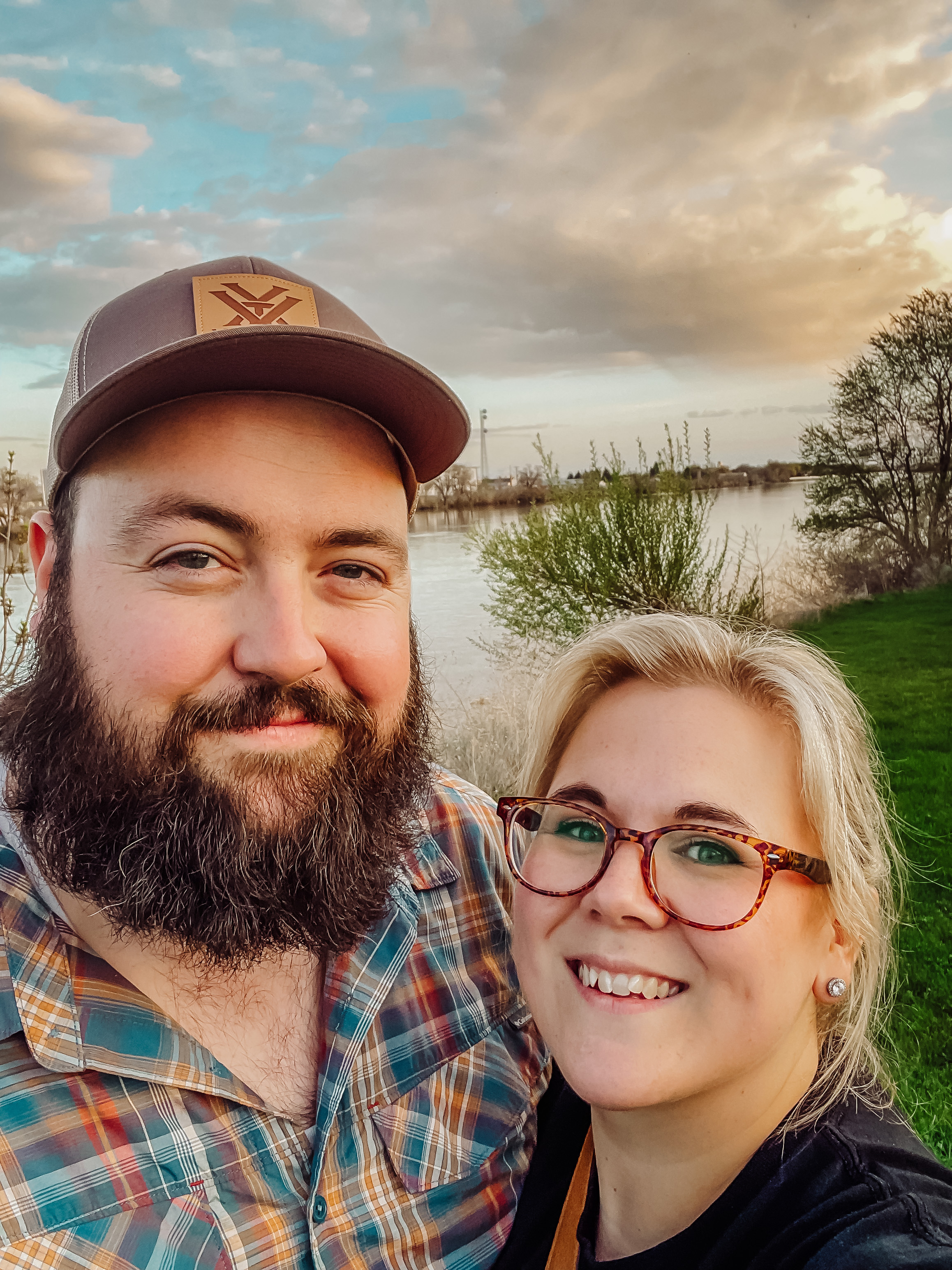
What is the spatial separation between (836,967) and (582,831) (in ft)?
1.65

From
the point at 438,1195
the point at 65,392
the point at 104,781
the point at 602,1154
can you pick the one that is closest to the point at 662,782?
the point at 602,1154

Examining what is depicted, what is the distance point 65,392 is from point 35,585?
43cm

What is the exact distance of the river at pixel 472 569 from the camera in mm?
12719

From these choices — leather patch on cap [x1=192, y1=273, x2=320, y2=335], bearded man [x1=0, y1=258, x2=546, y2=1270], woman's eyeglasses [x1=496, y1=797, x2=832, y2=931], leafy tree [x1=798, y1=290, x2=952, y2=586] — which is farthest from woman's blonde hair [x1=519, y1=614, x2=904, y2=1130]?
leafy tree [x1=798, y1=290, x2=952, y2=586]

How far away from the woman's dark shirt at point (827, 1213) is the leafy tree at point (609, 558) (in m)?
10.1

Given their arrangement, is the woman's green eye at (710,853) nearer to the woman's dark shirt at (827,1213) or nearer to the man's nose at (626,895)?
the man's nose at (626,895)

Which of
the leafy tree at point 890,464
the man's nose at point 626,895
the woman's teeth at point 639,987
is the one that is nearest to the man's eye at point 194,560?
the man's nose at point 626,895

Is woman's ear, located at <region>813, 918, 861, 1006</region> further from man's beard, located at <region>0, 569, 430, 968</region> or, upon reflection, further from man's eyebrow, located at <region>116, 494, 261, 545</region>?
man's eyebrow, located at <region>116, 494, 261, 545</region>

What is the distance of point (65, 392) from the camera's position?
1.77 metres

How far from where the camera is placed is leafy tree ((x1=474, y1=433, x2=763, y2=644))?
12.1m

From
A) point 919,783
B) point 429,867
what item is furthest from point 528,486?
point 429,867

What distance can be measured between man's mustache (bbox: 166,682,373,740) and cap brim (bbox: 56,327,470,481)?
0.53 metres

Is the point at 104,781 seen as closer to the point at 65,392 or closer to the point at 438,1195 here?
the point at 65,392

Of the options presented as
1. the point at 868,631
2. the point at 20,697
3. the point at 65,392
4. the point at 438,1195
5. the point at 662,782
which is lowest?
the point at 868,631
